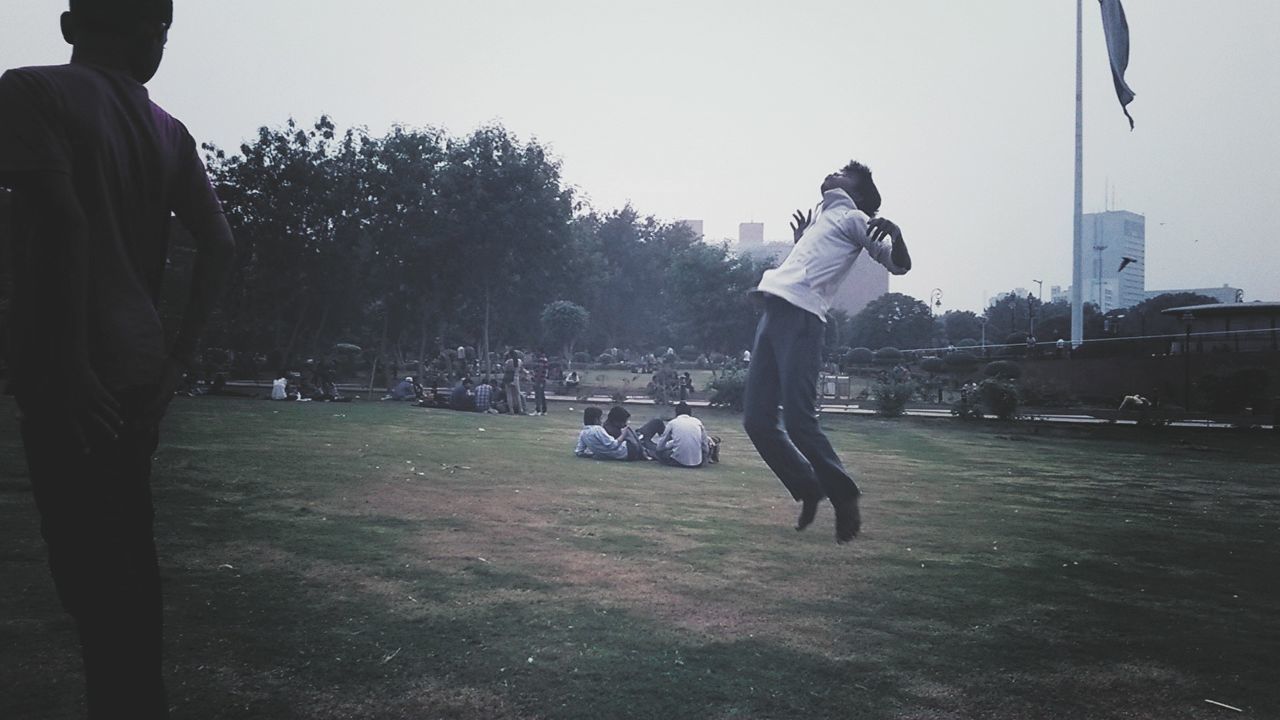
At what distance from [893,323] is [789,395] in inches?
84.9

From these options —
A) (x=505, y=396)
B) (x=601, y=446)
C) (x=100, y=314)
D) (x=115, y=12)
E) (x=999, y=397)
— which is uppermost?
(x=115, y=12)

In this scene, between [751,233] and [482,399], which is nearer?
[751,233]

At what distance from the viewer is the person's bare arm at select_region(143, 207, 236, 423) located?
10.1 feet

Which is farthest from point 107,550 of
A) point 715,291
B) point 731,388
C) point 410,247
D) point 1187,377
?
point 1187,377

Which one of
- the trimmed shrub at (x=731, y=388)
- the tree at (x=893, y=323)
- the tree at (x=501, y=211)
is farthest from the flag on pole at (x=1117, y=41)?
the tree at (x=501, y=211)

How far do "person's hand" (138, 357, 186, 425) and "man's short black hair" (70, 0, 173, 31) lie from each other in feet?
4.03

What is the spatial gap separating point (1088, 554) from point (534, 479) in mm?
7396

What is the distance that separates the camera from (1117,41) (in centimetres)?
633

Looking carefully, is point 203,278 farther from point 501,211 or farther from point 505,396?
point 505,396

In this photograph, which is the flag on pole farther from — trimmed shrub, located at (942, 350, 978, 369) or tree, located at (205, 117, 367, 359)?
tree, located at (205, 117, 367, 359)

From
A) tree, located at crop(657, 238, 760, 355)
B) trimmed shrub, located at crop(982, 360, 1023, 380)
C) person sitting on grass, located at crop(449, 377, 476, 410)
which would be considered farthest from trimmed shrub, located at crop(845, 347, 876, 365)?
person sitting on grass, located at crop(449, 377, 476, 410)

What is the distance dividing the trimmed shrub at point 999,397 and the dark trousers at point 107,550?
22276mm

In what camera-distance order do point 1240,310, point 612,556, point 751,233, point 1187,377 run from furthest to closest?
point 1240,310 < point 1187,377 < point 612,556 < point 751,233

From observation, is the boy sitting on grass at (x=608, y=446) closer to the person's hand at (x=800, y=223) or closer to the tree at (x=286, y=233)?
the tree at (x=286, y=233)
